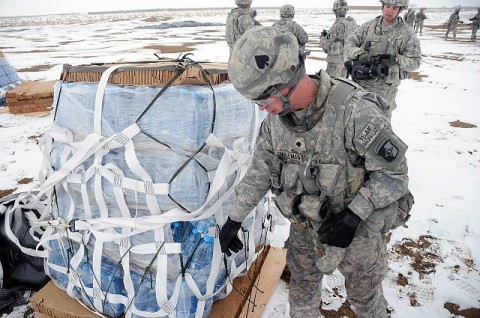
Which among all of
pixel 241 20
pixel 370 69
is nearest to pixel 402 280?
pixel 370 69

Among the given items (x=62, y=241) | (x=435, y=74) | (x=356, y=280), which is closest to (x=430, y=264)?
(x=356, y=280)

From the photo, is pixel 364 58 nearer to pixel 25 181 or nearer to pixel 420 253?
pixel 420 253

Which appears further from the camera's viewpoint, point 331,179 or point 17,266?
point 17,266

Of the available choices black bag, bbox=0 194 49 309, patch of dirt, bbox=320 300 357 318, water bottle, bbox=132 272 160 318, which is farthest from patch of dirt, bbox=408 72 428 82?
black bag, bbox=0 194 49 309

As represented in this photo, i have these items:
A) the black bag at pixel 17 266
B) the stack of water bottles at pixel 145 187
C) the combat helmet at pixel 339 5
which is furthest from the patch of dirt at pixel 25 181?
the combat helmet at pixel 339 5

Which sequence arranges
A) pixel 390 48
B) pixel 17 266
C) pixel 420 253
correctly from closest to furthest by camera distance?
pixel 17 266
pixel 420 253
pixel 390 48

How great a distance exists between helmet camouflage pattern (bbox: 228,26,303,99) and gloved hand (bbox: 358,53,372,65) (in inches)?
106

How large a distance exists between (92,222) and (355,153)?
132 cm

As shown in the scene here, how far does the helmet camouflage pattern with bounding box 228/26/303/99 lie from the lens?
121 centimetres

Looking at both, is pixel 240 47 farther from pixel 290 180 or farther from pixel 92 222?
pixel 92 222

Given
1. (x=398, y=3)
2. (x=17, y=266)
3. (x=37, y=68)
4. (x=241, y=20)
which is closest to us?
(x=17, y=266)

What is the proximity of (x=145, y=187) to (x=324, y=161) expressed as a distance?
32.8 inches

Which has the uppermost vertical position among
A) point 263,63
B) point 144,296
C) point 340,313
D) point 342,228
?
point 263,63

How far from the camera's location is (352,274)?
164cm
